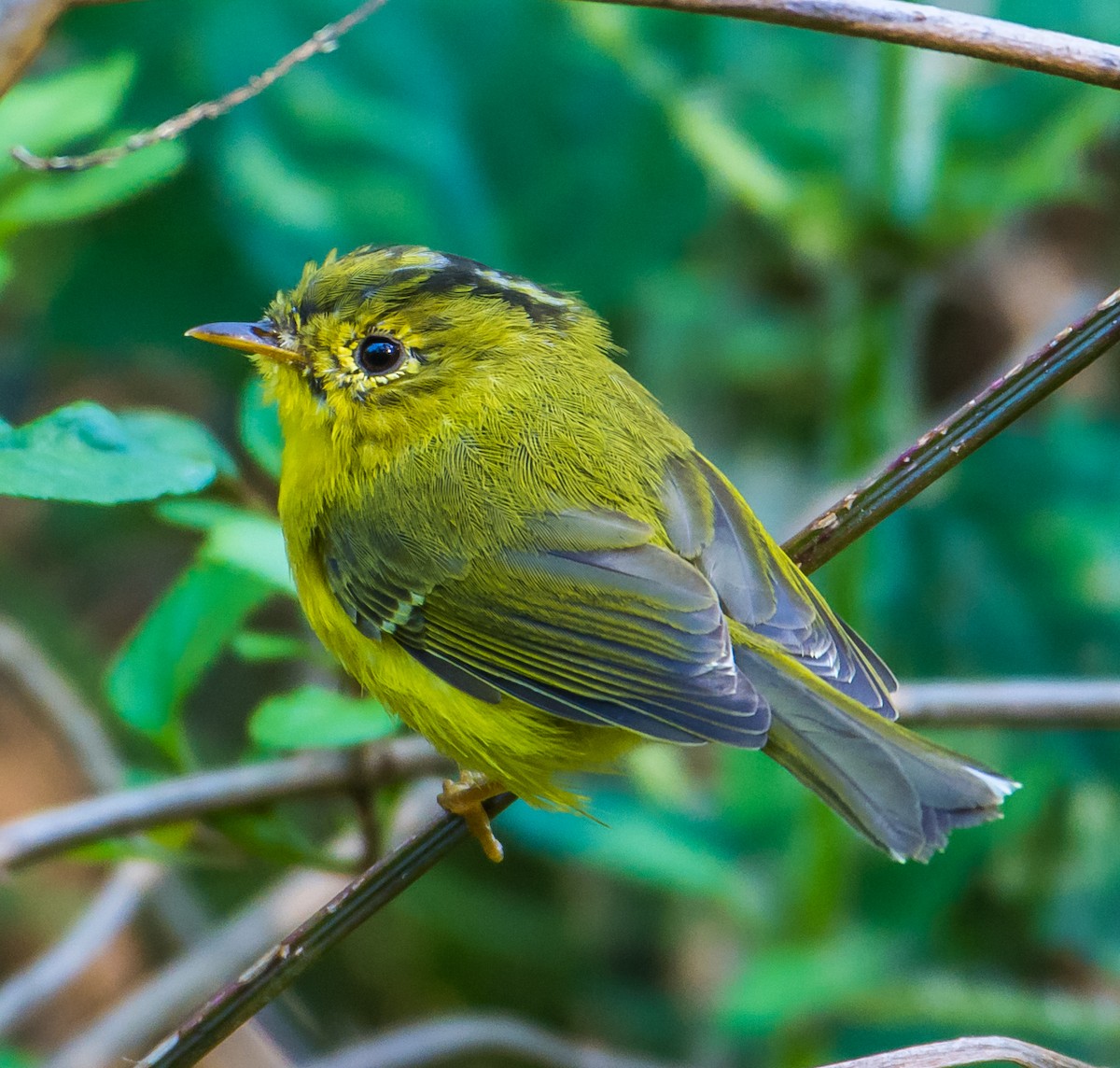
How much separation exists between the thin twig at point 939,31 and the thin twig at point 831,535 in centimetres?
27

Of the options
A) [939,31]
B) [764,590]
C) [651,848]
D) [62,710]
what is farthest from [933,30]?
[62,710]

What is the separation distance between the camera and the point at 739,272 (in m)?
4.39

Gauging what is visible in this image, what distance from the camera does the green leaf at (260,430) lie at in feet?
7.25

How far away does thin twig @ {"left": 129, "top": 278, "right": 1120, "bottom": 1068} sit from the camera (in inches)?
62.2

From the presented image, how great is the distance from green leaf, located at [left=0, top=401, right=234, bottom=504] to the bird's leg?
0.62 meters

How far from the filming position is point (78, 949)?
8.59ft

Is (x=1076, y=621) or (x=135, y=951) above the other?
(x=135, y=951)

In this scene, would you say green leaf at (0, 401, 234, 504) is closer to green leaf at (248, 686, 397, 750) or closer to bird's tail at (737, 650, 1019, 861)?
green leaf at (248, 686, 397, 750)

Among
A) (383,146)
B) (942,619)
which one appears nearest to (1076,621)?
(942,619)

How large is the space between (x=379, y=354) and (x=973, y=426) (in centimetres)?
102

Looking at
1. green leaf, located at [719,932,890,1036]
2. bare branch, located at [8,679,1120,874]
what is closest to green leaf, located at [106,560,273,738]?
bare branch, located at [8,679,1120,874]

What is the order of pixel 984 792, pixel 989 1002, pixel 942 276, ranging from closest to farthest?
pixel 984 792 → pixel 989 1002 → pixel 942 276

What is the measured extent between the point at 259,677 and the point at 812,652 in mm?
2585

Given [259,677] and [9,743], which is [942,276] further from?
[9,743]
